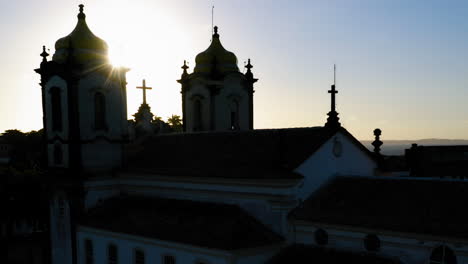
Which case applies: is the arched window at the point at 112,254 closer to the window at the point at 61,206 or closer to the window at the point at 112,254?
the window at the point at 112,254

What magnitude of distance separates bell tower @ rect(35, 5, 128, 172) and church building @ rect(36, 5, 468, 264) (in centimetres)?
6

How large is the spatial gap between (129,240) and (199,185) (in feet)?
14.2

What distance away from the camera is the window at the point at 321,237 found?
1823 centimetres

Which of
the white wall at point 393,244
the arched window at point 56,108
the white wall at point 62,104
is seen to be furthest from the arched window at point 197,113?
the white wall at point 393,244

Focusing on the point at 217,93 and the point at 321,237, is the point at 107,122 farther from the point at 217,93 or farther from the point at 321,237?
the point at 321,237

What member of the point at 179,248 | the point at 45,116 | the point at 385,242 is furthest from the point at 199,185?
the point at 45,116

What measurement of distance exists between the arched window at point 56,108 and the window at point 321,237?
16151 mm

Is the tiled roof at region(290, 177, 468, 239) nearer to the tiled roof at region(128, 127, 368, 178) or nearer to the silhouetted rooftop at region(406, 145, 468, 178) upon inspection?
the tiled roof at region(128, 127, 368, 178)

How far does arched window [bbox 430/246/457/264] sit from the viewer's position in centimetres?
1527

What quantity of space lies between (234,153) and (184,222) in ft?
14.5

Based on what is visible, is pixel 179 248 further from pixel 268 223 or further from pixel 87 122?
pixel 87 122

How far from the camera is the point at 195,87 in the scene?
3097 cm

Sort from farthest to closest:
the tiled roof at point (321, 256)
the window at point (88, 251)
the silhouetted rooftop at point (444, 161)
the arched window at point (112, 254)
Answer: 1. the silhouetted rooftop at point (444, 161)
2. the window at point (88, 251)
3. the arched window at point (112, 254)
4. the tiled roof at point (321, 256)

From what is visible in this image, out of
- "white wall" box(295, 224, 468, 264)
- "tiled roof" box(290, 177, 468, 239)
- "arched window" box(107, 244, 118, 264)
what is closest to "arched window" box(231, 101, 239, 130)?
"tiled roof" box(290, 177, 468, 239)
